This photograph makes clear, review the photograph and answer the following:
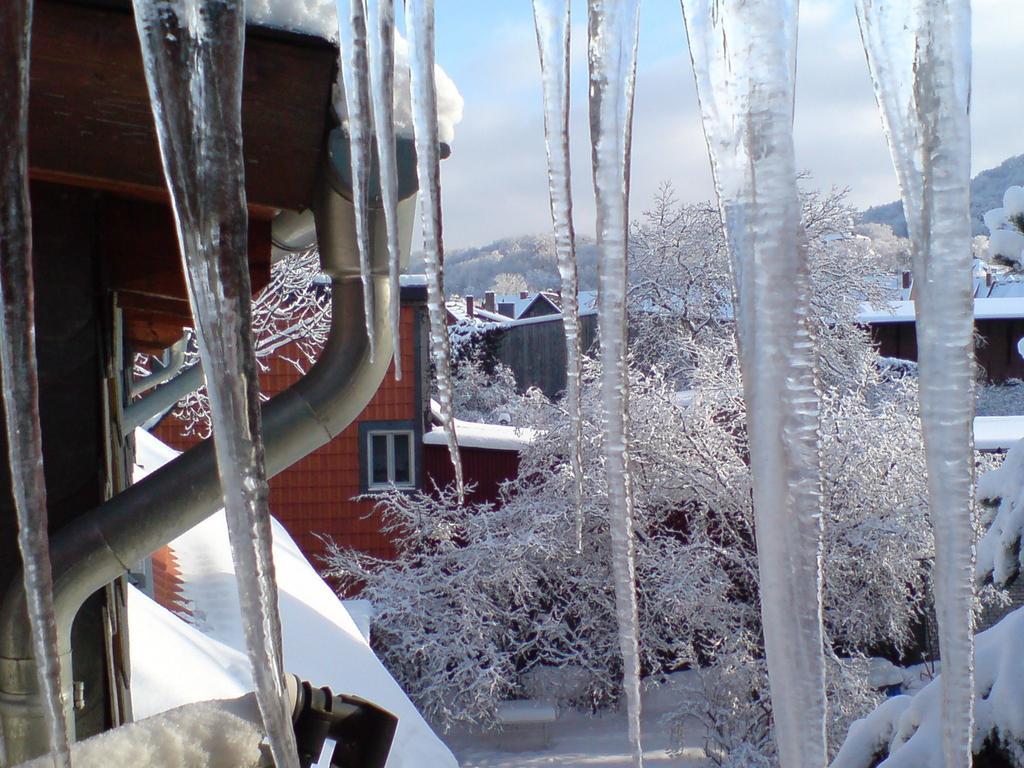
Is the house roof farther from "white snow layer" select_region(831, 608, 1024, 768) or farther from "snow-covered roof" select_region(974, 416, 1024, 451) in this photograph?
"white snow layer" select_region(831, 608, 1024, 768)

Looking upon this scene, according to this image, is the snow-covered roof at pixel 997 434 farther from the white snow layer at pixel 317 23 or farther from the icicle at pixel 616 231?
the icicle at pixel 616 231

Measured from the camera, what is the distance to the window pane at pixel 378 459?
43.1 feet

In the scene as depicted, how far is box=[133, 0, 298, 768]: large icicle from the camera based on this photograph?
27.5 inches

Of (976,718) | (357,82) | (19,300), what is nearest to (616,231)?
(357,82)

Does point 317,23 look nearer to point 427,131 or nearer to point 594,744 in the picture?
point 427,131

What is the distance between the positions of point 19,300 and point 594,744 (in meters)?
9.82

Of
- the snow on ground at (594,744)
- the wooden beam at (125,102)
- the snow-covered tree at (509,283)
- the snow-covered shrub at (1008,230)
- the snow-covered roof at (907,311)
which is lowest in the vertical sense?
the snow on ground at (594,744)

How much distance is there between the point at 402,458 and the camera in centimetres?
1319

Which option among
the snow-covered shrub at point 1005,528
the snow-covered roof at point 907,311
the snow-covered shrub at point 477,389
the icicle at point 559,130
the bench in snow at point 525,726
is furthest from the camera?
the snow-covered shrub at point 477,389

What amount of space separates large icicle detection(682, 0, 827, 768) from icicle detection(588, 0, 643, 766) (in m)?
0.08

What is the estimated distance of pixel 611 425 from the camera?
77 cm

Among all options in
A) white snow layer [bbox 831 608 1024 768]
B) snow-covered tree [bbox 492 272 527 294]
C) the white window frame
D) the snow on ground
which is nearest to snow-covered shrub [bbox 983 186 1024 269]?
white snow layer [bbox 831 608 1024 768]

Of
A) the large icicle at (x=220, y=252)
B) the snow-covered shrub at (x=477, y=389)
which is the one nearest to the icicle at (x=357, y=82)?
the large icicle at (x=220, y=252)

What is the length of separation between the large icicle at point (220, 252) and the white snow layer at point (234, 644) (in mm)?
2907
